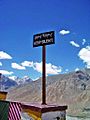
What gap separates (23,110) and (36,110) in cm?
68

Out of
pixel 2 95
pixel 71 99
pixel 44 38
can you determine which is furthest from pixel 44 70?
pixel 71 99

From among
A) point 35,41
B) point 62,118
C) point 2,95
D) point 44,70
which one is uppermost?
point 35,41

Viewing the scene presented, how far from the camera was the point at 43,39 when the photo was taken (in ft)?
39.6

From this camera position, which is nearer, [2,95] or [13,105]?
[13,105]

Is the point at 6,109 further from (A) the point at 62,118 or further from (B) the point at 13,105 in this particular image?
(A) the point at 62,118

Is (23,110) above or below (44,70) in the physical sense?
→ below

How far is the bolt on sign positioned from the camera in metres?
11.9

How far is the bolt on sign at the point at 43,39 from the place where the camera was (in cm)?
1189

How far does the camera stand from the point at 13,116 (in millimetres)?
10125

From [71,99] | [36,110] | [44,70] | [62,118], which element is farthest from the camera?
[71,99]

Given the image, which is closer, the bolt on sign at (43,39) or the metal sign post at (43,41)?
the metal sign post at (43,41)

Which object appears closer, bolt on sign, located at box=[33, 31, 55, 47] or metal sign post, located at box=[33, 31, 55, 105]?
metal sign post, located at box=[33, 31, 55, 105]

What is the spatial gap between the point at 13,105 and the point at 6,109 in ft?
1.41

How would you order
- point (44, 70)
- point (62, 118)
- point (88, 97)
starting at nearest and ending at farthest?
Result: point (62, 118) → point (44, 70) → point (88, 97)
